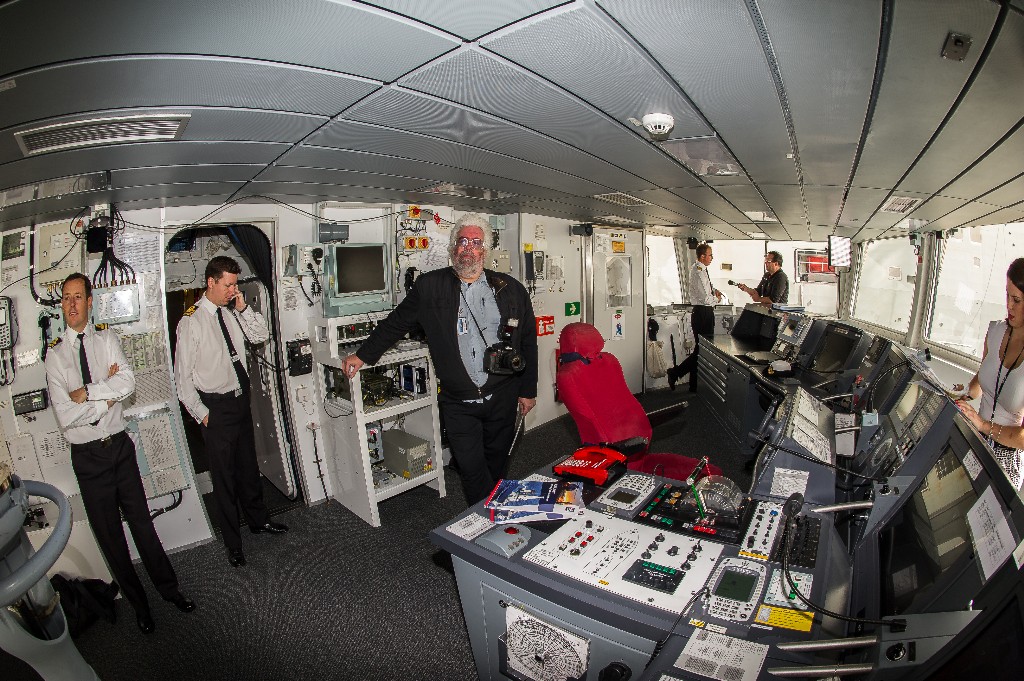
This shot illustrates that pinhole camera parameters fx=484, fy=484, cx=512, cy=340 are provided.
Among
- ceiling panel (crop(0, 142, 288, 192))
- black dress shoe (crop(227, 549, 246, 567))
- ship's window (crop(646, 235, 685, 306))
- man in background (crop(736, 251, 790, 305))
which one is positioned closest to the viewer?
ceiling panel (crop(0, 142, 288, 192))

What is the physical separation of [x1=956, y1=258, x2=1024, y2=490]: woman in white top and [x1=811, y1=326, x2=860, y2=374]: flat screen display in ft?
3.79

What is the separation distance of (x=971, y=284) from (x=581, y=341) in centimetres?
524

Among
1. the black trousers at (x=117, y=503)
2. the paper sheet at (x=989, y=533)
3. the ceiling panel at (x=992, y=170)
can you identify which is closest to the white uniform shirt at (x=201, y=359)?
the black trousers at (x=117, y=503)

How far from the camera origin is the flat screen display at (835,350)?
12.3 feet

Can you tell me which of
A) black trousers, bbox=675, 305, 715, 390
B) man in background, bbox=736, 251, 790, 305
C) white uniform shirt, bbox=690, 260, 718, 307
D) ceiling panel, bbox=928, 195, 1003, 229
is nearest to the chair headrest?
ceiling panel, bbox=928, 195, 1003, 229

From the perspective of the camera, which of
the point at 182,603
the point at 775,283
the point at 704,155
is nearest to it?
the point at 704,155

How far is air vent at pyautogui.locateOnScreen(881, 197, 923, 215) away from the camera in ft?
12.0

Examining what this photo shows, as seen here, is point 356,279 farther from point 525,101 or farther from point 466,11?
point 466,11

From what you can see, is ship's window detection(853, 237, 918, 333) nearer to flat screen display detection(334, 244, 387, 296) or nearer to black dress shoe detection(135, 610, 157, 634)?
flat screen display detection(334, 244, 387, 296)

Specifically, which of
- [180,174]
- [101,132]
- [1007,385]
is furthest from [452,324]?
[1007,385]

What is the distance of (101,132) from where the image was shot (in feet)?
5.35

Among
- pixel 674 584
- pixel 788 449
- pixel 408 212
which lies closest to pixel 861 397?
pixel 788 449

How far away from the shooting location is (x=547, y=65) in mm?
1417

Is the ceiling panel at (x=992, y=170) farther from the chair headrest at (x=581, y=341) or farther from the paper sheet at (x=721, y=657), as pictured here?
the paper sheet at (x=721, y=657)
